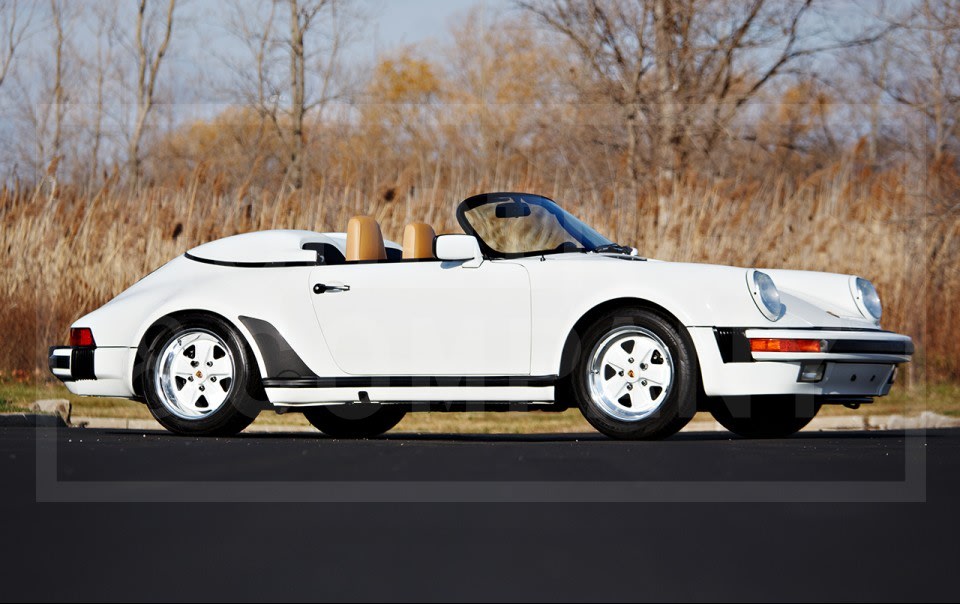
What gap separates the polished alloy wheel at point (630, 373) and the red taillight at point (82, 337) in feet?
11.6

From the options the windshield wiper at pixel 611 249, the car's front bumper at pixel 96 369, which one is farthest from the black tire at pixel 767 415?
the car's front bumper at pixel 96 369

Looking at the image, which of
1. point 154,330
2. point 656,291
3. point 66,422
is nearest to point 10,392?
point 66,422

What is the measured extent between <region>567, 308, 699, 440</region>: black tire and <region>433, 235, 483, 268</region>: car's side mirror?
818 millimetres

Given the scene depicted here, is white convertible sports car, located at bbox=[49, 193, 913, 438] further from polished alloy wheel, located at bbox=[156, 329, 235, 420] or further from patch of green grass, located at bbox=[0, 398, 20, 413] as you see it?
patch of green grass, located at bbox=[0, 398, 20, 413]

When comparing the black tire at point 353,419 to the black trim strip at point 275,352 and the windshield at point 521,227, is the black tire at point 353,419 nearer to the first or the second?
the black trim strip at point 275,352

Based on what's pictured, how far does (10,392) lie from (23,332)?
2.17 meters

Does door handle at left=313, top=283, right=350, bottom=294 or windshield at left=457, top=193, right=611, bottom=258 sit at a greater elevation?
windshield at left=457, top=193, right=611, bottom=258

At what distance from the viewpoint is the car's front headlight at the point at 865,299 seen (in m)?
9.17

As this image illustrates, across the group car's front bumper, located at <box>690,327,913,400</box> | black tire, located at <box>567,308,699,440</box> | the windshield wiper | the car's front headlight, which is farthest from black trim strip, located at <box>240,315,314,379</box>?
the car's front headlight

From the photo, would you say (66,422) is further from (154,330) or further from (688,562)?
(688,562)

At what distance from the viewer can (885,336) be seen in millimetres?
8867

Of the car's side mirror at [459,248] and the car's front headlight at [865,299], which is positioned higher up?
the car's side mirror at [459,248]

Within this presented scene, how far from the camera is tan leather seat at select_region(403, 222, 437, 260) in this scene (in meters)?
9.47

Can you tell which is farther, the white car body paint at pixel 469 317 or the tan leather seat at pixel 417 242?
the tan leather seat at pixel 417 242
